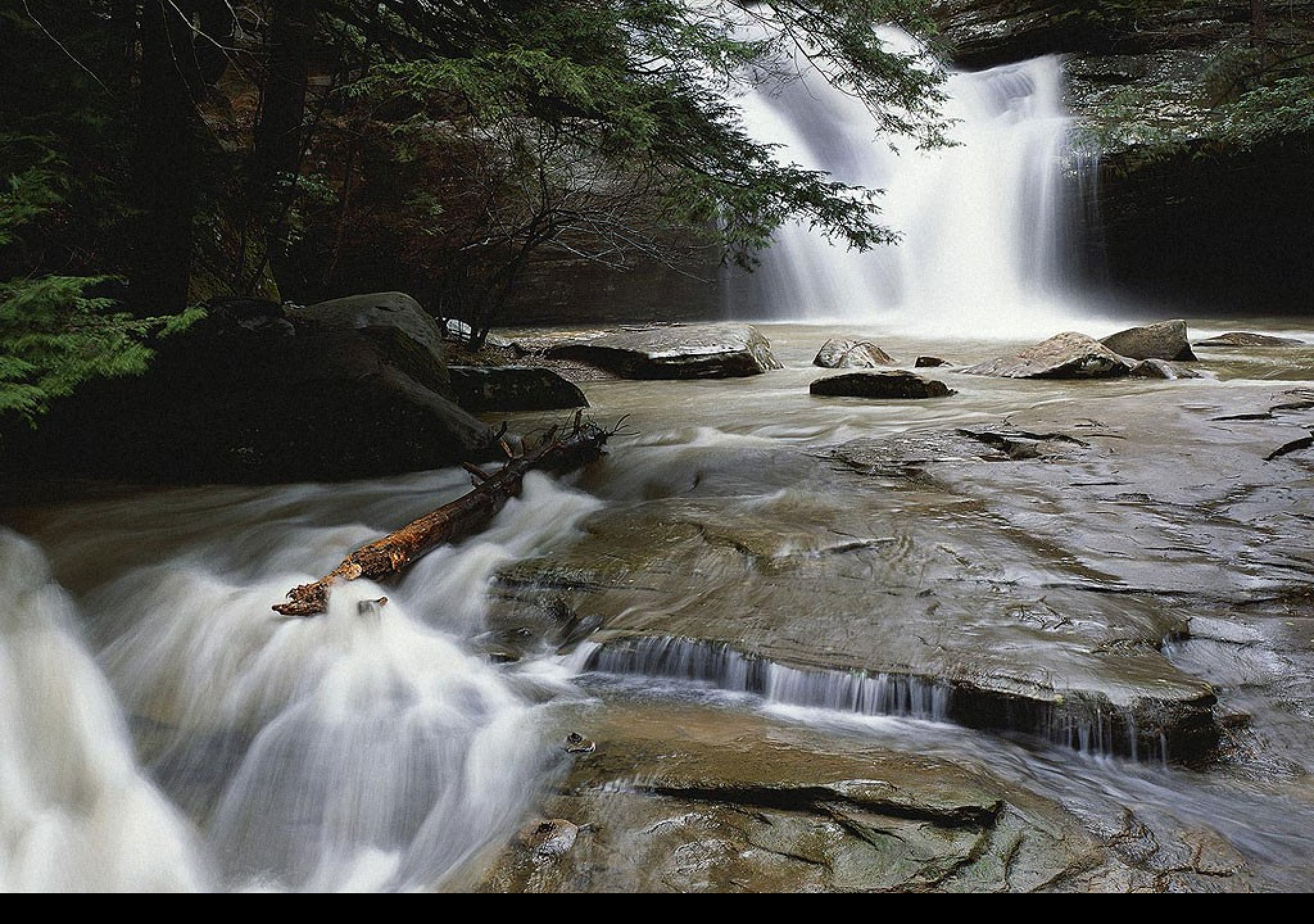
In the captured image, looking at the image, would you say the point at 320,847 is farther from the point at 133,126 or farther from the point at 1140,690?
the point at 133,126

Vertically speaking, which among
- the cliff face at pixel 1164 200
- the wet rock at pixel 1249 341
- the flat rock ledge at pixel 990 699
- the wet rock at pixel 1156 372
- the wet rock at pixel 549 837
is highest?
the cliff face at pixel 1164 200

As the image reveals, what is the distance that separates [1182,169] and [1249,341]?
5.66 metres

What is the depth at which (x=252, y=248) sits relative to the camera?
8188 millimetres

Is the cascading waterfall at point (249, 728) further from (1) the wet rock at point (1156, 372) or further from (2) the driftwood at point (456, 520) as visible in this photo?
(1) the wet rock at point (1156, 372)

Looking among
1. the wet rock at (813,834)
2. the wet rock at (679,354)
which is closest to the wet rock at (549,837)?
the wet rock at (813,834)

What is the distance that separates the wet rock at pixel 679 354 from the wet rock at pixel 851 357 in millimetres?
646

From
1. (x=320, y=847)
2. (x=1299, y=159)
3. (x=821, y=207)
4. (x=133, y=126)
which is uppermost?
(x=1299, y=159)

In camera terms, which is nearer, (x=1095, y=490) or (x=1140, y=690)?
(x=1140, y=690)

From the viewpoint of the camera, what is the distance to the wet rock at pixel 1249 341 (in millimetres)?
11297

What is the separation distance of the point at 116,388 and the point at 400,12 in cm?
312

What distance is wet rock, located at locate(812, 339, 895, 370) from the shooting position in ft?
36.0

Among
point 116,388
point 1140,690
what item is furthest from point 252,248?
point 1140,690

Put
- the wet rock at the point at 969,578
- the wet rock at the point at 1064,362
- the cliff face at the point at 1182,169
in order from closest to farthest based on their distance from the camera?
1. the wet rock at the point at 969,578
2. the wet rock at the point at 1064,362
3. the cliff face at the point at 1182,169
